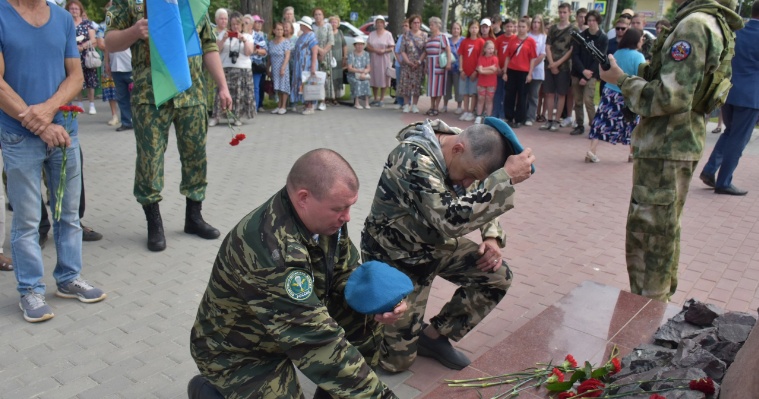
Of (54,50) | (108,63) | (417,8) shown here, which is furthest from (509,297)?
(417,8)

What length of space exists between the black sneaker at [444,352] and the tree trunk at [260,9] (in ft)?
38.2

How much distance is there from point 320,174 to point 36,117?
83.7 inches

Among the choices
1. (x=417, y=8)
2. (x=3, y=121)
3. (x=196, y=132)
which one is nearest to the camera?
(x=3, y=121)

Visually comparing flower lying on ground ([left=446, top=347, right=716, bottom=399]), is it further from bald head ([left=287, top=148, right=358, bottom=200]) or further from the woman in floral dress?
the woman in floral dress

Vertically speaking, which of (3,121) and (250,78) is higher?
(3,121)

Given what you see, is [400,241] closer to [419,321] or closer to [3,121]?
[419,321]

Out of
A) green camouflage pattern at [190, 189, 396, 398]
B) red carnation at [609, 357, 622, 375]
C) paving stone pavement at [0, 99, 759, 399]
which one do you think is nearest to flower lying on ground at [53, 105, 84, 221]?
paving stone pavement at [0, 99, 759, 399]

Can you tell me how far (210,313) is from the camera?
2434mm

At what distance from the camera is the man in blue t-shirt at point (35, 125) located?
11.2ft

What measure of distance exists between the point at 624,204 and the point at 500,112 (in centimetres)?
529

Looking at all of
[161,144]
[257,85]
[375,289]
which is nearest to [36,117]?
[161,144]

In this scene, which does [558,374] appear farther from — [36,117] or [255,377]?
[36,117]

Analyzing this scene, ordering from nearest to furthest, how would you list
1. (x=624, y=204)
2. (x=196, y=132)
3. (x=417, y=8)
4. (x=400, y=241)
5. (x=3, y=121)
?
(x=400, y=241)
(x=3, y=121)
(x=196, y=132)
(x=624, y=204)
(x=417, y=8)

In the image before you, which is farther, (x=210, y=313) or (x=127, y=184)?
(x=127, y=184)
